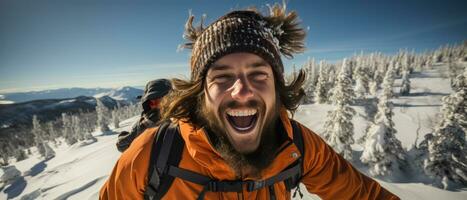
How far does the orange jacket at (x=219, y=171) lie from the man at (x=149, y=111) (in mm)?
1106

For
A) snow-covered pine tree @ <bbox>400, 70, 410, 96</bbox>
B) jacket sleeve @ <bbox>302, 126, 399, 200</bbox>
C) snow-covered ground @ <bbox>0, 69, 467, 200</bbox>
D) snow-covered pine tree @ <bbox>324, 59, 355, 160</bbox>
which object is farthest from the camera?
snow-covered pine tree @ <bbox>400, 70, 410, 96</bbox>

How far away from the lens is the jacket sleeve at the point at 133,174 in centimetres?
212

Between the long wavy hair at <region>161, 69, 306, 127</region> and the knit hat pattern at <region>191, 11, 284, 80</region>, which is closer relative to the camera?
the knit hat pattern at <region>191, 11, 284, 80</region>

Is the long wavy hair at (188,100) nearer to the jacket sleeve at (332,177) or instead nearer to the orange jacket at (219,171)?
the orange jacket at (219,171)

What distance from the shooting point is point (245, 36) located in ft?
7.57

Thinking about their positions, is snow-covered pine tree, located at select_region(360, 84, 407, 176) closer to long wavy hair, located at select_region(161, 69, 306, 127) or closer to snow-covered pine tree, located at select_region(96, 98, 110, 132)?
long wavy hair, located at select_region(161, 69, 306, 127)

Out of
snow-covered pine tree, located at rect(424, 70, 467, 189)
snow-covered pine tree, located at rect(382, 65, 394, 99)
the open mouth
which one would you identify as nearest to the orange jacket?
the open mouth

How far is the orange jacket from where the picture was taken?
214 centimetres

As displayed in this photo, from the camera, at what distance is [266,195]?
2334 millimetres

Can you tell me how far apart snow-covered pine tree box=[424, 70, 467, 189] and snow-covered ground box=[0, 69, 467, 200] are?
116 cm

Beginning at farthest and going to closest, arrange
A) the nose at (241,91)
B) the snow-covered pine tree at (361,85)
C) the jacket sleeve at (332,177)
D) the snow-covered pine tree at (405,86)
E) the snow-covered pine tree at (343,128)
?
the snow-covered pine tree at (405,86)
the snow-covered pine tree at (361,85)
the snow-covered pine tree at (343,128)
the jacket sleeve at (332,177)
the nose at (241,91)

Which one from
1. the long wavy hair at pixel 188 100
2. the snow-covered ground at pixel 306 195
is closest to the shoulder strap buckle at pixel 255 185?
the long wavy hair at pixel 188 100

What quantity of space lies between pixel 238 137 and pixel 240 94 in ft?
1.88

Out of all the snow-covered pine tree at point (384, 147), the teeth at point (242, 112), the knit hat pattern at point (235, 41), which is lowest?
the snow-covered pine tree at point (384, 147)
